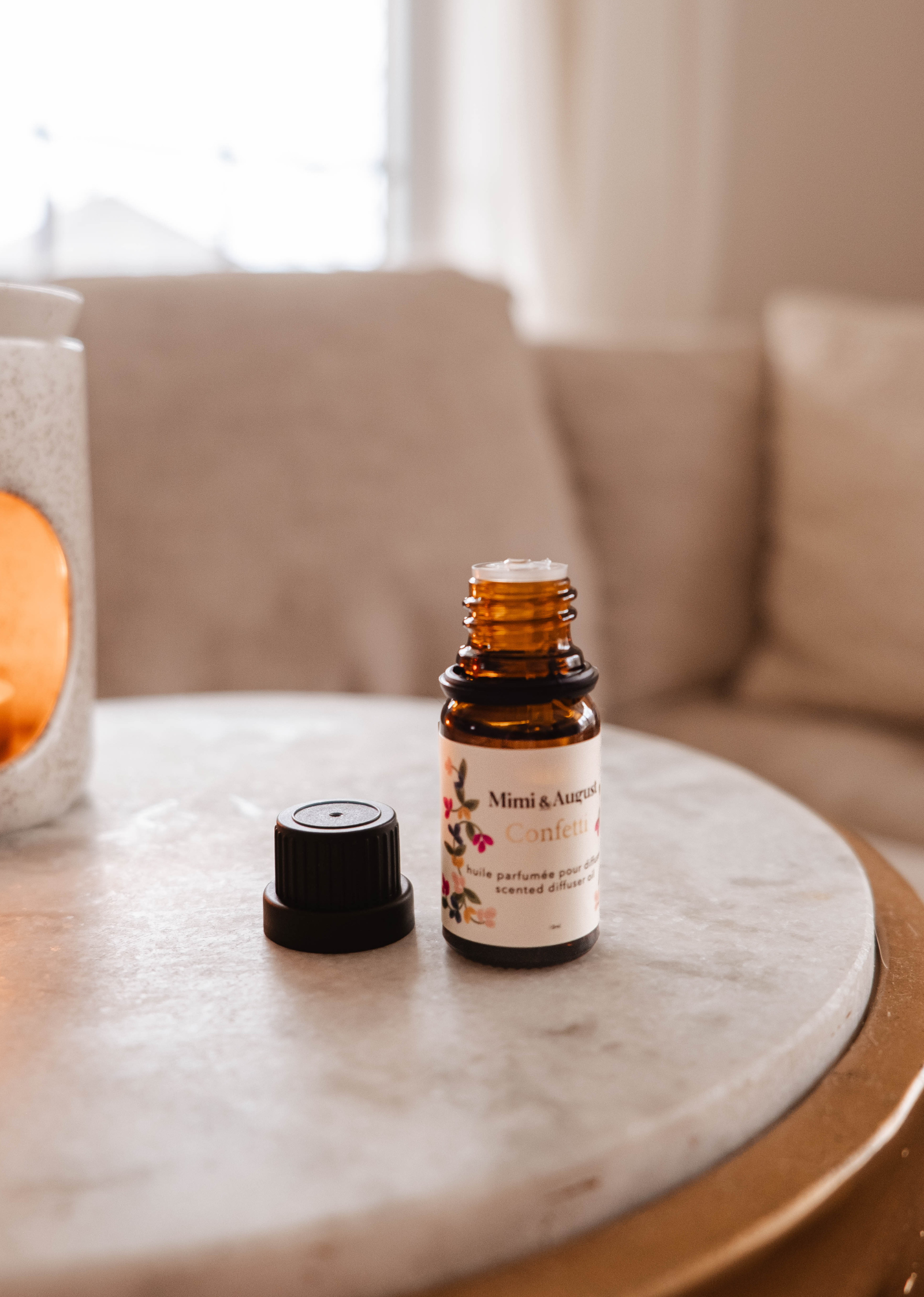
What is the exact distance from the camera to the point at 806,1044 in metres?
0.42

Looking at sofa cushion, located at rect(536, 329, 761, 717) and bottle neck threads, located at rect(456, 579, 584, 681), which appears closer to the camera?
bottle neck threads, located at rect(456, 579, 584, 681)

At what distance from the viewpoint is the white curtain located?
2205mm

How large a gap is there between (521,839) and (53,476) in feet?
1.26

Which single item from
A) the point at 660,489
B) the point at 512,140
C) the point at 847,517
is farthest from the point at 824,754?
the point at 512,140

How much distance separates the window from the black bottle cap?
180 centimetres

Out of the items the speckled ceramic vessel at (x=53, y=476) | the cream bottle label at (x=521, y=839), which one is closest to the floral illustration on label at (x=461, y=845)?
the cream bottle label at (x=521, y=839)

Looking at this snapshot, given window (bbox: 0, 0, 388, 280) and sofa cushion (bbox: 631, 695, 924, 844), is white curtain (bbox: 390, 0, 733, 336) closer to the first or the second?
window (bbox: 0, 0, 388, 280)

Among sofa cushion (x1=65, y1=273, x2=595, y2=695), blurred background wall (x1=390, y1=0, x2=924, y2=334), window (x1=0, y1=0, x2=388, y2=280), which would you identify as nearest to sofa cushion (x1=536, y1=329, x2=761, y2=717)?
sofa cushion (x1=65, y1=273, x2=595, y2=695)

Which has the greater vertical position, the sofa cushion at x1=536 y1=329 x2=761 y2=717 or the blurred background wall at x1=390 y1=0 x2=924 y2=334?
Result: the blurred background wall at x1=390 y1=0 x2=924 y2=334

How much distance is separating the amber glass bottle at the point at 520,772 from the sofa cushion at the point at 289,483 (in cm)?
88

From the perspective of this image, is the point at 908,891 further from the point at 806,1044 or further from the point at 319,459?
the point at 319,459

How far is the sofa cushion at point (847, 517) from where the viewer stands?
4.66ft

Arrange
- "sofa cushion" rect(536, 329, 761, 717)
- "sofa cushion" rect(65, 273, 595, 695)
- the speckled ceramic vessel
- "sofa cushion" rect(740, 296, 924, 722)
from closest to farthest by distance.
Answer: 1. the speckled ceramic vessel
2. "sofa cushion" rect(65, 273, 595, 695)
3. "sofa cushion" rect(740, 296, 924, 722)
4. "sofa cushion" rect(536, 329, 761, 717)

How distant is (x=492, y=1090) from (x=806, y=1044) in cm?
13
